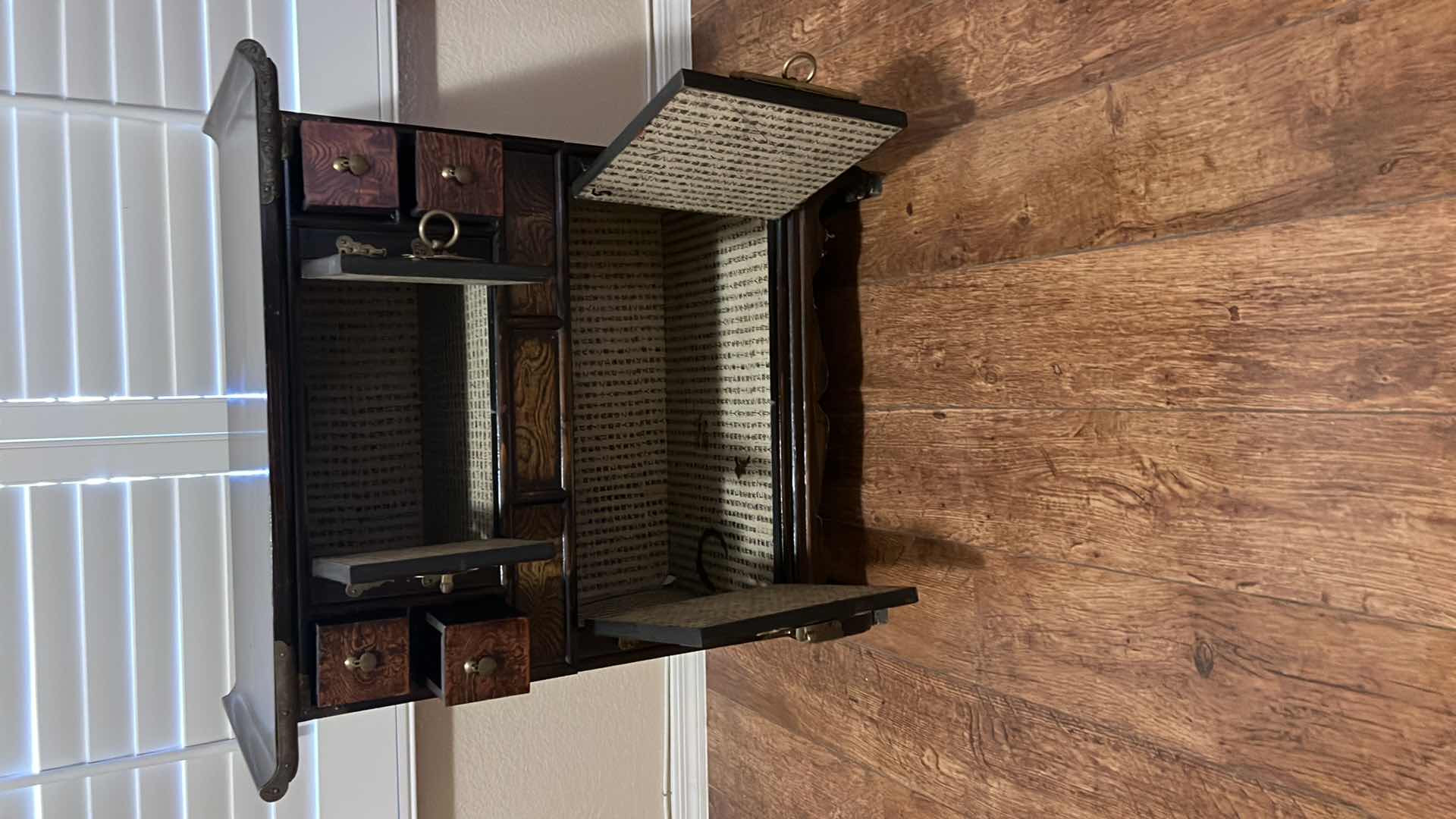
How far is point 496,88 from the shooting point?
5.62ft

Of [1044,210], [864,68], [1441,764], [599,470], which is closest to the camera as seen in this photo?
[1441,764]

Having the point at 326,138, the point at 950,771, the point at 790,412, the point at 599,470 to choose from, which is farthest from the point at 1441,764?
the point at 326,138

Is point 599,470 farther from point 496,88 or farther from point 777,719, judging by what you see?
point 496,88

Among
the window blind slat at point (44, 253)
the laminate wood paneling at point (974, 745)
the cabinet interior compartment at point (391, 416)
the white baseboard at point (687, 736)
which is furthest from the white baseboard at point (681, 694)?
→ the window blind slat at point (44, 253)

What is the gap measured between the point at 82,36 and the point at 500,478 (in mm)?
858

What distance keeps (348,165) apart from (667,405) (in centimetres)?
69

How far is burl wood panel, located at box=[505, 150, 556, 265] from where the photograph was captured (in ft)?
4.03

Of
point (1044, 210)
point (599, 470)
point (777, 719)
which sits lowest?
point (777, 719)

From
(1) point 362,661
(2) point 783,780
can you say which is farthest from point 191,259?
(2) point 783,780

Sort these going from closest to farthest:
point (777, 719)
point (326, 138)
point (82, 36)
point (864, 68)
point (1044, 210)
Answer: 1. point (326, 138)
2. point (1044, 210)
3. point (82, 36)
4. point (864, 68)
5. point (777, 719)

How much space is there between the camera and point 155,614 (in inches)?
55.0

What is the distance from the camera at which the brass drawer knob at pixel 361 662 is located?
3.59ft

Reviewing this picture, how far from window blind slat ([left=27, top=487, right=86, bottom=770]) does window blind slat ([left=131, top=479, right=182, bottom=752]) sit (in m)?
0.07

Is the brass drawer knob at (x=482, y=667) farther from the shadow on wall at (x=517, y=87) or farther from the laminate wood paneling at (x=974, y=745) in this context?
the shadow on wall at (x=517, y=87)
